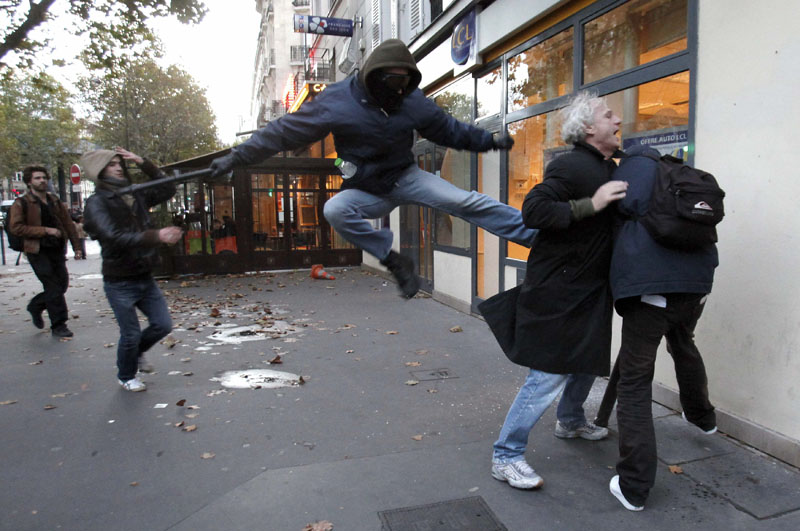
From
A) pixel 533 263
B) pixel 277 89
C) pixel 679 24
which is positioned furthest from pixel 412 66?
pixel 277 89

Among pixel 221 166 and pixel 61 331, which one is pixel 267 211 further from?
pixel 221 166

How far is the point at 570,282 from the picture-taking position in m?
2.85

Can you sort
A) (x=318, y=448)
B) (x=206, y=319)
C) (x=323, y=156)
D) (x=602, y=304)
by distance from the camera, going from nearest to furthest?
(x=602, y=304), (x=318, y=448), (x=206, y=319), (x=323, y=156)

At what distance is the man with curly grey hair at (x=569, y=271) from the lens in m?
2.74

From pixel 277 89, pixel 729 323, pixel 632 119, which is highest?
→ pixel 277 89

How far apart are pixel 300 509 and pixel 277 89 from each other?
51.3m

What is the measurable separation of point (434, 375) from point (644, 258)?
2.94 metres

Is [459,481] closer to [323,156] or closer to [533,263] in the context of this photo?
[533,263]

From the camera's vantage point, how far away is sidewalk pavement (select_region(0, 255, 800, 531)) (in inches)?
112

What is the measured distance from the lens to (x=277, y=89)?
50.2 m

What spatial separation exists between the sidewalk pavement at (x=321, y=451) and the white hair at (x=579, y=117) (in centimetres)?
188

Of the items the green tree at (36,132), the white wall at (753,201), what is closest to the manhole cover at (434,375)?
the white wall at (753,201)

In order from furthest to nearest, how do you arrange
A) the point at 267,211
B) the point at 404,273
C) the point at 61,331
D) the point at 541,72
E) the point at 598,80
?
the point at 267,211
the point at 61,331
the point at 541,72
the point at 598,80
the point at 404,273

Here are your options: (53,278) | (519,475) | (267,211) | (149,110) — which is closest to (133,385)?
(53,278)
